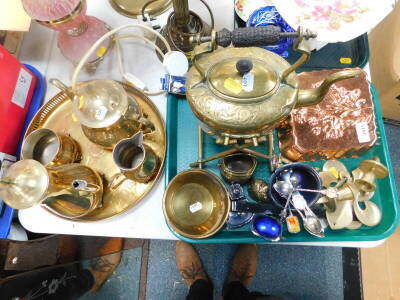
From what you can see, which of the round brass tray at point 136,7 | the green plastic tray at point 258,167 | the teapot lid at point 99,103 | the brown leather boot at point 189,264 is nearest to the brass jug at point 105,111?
the teapot lid at point 99,103

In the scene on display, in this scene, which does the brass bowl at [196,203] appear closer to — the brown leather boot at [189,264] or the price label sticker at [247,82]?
the price label sticker at [247,82]

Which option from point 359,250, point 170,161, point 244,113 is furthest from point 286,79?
point 359,250

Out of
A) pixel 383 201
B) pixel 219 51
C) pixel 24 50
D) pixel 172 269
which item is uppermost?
pixel 24 50

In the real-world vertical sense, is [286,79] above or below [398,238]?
above

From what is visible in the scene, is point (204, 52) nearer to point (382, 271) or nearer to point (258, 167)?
point (258, 167)

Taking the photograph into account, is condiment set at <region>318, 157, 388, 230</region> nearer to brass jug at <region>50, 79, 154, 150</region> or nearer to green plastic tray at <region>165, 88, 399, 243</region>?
green plastic tray at <region>165, 88, 399, 243</region>

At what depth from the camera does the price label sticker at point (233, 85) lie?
1.74ft

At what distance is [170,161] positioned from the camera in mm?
772

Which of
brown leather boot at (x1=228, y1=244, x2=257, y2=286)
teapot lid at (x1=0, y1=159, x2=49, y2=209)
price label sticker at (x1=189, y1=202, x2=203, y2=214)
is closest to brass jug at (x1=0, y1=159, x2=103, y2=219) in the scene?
teapot lid at (x1=0, y1=159, x2=49, y2=209)

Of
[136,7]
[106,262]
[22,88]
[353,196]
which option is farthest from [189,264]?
[136,7]

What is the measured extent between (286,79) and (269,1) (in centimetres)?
40

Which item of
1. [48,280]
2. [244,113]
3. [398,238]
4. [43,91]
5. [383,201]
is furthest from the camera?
[398,238]

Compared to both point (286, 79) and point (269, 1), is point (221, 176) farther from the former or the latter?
point (269, 1)

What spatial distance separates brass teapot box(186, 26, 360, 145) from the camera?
1.73 feet
